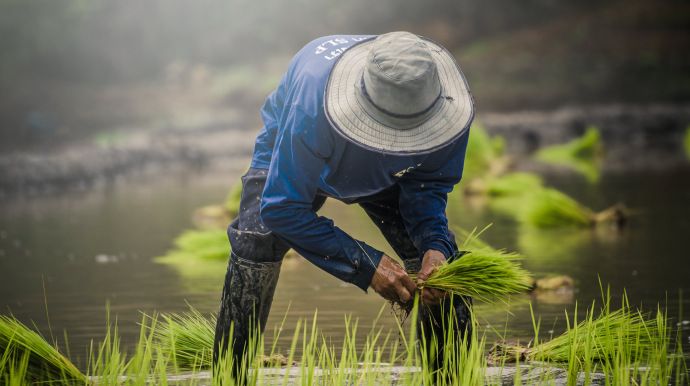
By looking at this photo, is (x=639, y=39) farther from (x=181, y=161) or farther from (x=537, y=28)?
(x=181, y=161)

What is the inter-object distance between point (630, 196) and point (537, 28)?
1087 centimetres

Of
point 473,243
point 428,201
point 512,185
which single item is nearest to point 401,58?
point 428,201

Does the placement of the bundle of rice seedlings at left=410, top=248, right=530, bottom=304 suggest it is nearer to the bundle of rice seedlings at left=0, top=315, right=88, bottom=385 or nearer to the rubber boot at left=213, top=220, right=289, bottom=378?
the rubber boot at left=213, top=220, right=289, bottom=378

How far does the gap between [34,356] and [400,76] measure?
993 mm

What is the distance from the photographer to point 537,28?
14945 mm

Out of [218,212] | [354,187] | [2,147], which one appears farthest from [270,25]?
[354,187]

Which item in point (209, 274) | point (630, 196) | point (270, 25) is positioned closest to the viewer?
point (209, 274)

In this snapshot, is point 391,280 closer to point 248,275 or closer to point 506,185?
point 248,275

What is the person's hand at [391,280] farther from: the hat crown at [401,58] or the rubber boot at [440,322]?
the hat crown at [401,58]

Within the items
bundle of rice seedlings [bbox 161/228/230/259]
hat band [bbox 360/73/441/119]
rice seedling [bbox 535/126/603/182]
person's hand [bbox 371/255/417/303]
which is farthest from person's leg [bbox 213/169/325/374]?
rice seedling [bbox 535/126/603/182]

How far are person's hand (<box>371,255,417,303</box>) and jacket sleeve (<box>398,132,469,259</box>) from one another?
0.16m

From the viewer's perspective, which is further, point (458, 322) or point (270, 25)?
point (270, 25)

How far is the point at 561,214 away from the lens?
384 centimetres

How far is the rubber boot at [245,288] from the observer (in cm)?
138
